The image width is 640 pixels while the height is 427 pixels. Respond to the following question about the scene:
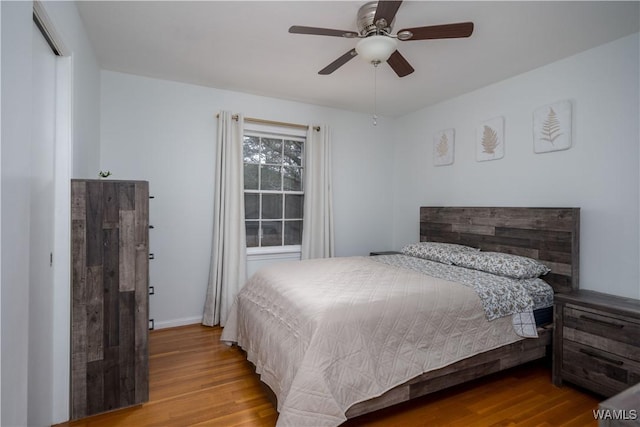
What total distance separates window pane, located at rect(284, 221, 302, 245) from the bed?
3.90 feet

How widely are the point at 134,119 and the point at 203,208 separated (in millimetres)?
1124

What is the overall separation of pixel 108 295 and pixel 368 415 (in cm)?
178

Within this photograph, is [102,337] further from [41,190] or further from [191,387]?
[41,190]

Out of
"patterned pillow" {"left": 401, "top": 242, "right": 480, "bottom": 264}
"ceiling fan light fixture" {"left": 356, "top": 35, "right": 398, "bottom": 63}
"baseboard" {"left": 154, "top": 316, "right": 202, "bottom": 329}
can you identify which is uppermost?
"ceiling fan light fixture" {"left": 356, "top": 35, "right": 398, "bottom": 63}

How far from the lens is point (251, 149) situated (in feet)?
12.8

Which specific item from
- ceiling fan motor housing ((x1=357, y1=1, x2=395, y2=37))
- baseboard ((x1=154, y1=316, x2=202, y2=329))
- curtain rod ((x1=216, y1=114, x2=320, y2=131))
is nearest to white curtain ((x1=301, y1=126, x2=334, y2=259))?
curtain rod ((x1=216, y1=114, x2=320, y2=131))

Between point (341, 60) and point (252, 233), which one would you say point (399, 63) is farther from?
point (252, 233)

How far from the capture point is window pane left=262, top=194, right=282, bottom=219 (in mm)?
4000

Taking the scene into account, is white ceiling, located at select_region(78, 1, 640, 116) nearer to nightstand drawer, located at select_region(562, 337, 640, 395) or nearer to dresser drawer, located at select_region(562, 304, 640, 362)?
dresser drawer, located at select_region(562, 304, 640, 362)

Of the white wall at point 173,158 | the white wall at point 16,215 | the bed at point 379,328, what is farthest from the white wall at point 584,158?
the white wall at point 16,215

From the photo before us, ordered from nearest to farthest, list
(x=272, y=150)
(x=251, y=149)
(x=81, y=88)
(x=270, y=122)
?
1. (x=81, y=88)
2. (x=270, y=122)
3. (x=251, y=149)
4. (x=272, y=150)

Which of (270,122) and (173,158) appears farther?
(270,122)

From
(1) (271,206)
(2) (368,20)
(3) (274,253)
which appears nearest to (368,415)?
(3) (274,253)

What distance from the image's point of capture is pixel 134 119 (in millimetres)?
3270
